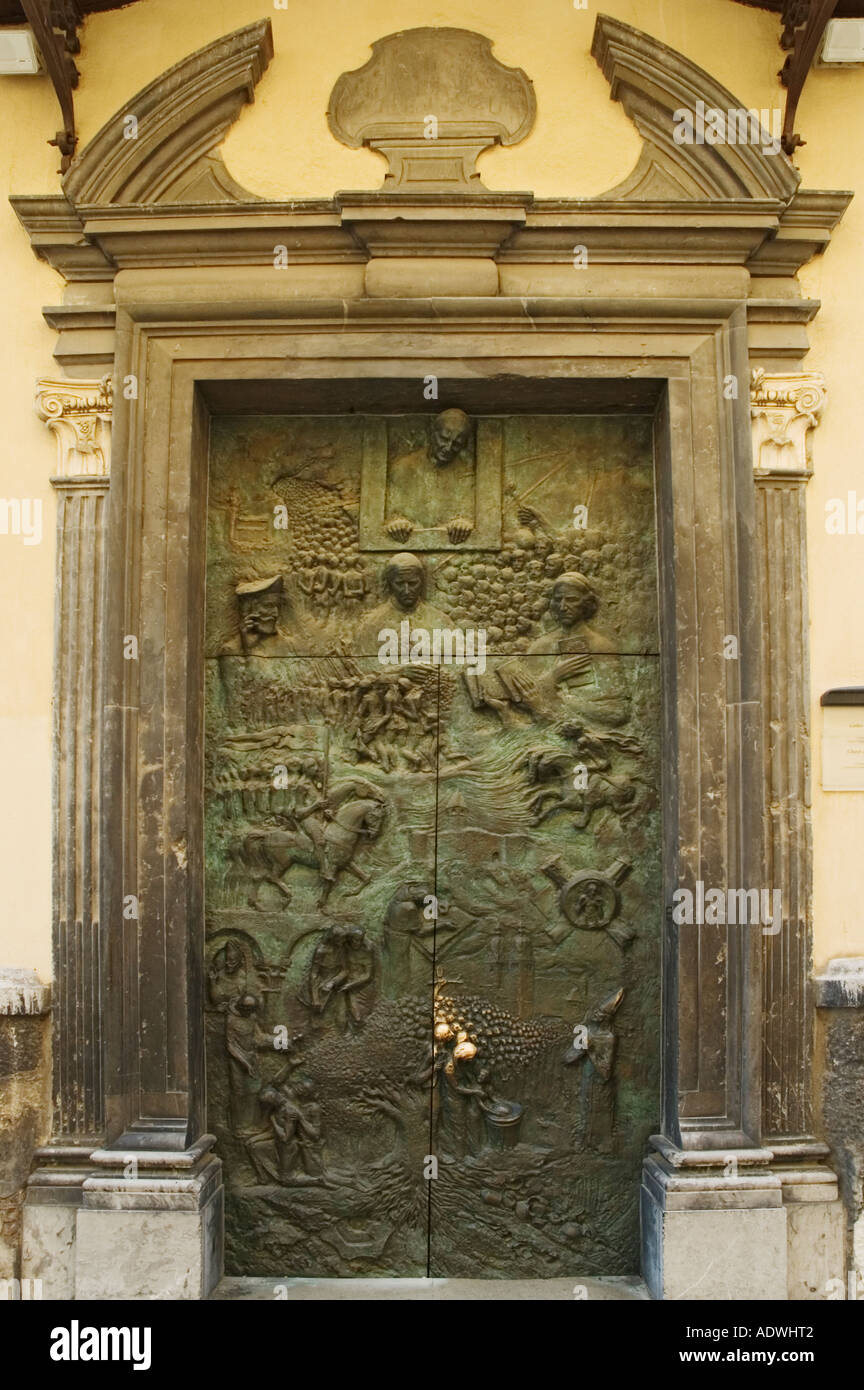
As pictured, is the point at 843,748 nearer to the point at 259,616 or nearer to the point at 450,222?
the point at 259,616

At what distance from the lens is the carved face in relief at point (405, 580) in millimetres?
4879

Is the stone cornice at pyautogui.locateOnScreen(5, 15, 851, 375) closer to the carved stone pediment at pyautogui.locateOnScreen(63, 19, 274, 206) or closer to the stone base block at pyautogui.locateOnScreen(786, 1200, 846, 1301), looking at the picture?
the carved stone pediment at pyautogui.locateOnScreen(63, 19, 274, 206)

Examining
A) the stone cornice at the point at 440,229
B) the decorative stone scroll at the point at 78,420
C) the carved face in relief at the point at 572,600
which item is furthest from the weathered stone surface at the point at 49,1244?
the stone cornice at the point at 440,229

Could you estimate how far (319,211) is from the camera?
4.73m

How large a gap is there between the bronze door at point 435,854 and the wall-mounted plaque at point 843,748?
0.67 m

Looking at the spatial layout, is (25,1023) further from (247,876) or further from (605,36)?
(605,36)

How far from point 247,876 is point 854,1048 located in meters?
2.48

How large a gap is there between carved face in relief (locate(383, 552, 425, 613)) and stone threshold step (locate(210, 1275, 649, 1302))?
2696 mm

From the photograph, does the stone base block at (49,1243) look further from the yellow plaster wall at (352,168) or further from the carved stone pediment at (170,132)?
the carved stone pediment at (170,132)

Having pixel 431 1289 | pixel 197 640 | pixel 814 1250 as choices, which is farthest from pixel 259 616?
pixel 814 1250

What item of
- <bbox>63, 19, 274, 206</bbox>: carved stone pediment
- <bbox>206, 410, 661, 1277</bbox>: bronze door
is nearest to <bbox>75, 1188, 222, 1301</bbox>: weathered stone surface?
<bbox>206, 410, 661, 1277</bbox>: bronze door

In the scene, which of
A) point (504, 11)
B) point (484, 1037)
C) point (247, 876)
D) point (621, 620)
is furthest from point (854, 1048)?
point (504, 11)

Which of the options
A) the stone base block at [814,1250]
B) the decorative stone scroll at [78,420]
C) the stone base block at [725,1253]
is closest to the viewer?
the stone base block at [725,1253]

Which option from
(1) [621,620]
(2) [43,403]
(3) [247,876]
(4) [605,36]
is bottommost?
(3) [247,876]
